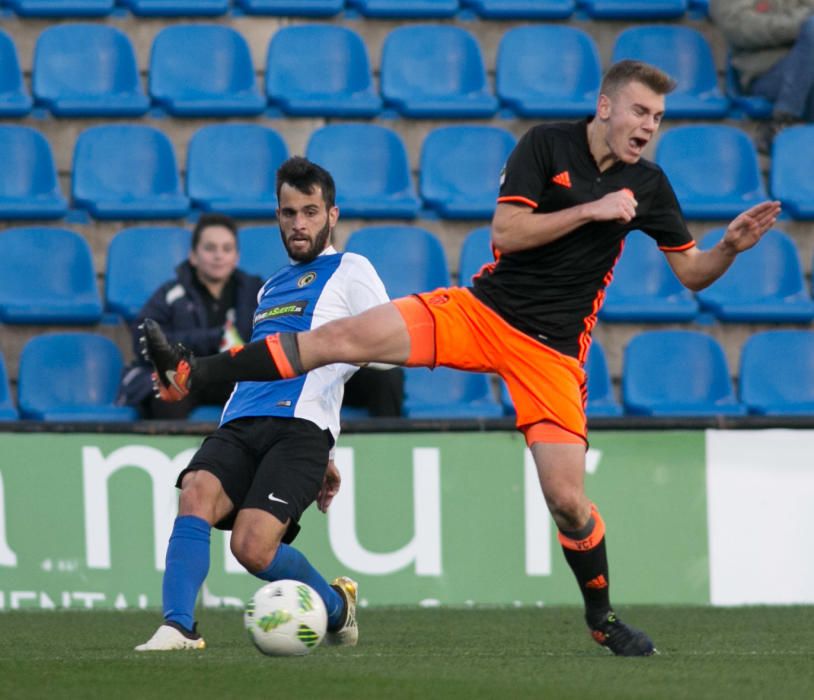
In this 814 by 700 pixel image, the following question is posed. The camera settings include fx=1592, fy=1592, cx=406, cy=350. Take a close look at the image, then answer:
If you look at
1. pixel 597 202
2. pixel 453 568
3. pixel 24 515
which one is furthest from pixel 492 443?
pixel 597 202

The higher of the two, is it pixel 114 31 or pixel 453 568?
pixel 114 31

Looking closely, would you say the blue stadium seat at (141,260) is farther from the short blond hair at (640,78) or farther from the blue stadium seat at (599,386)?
the short blond hair at (640,78)

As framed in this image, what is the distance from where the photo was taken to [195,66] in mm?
9805

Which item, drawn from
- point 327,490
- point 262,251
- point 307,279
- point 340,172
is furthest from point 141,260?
point 327,490

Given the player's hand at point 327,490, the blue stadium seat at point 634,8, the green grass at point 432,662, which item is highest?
the blue stadium seat at point 634,8

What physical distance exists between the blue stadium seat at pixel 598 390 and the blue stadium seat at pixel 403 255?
78 centimetres

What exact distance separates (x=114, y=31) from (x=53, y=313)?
2.02 metres

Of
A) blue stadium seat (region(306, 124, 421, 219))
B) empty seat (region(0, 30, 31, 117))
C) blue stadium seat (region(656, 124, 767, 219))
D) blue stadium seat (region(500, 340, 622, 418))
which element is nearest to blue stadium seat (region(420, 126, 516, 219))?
blue stadium seat (region(306, 124, 421, 219))

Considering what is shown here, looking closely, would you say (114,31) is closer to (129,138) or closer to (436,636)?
(129,138)

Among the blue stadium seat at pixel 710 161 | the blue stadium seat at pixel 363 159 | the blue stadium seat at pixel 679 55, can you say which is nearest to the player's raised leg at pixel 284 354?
the blue stadium seat at pixel 363 159

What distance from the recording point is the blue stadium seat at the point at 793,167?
9.77m

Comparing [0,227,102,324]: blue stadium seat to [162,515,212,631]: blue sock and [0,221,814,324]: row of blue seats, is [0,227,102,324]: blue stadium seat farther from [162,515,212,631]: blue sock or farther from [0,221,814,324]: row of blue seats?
[162,515,212,631]: blue sock

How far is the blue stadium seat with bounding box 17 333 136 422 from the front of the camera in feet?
28.1

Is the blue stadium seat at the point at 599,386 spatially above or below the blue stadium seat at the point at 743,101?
below
